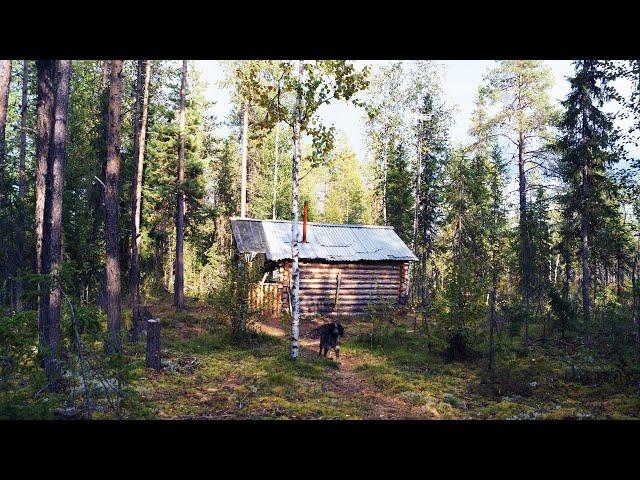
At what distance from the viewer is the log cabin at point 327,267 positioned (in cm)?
1970

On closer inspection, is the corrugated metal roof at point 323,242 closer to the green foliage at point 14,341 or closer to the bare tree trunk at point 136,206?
the bare tree trunk at point 136,206

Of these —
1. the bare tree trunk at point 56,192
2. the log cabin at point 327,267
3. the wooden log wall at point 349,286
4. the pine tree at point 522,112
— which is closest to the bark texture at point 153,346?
the bare tree trunk at point 56,192

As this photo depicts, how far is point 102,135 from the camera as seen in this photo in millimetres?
21500

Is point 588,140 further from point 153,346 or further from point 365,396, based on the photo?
point 153,346

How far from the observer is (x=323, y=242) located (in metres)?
21.7

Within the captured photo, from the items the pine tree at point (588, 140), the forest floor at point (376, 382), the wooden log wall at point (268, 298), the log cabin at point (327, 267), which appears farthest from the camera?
the log cabin at point (327, 267)

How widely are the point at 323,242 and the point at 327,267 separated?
1615 millimetres

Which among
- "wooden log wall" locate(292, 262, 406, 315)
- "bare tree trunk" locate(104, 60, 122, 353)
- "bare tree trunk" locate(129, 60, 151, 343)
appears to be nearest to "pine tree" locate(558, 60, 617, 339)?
"wooden log wall" locate(292, 262, 406, 315)


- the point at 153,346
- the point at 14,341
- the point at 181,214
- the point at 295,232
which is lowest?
the point at 153,346

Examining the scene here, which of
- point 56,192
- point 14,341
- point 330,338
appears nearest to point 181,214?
point 56,192

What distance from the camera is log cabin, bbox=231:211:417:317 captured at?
19.7 metres
